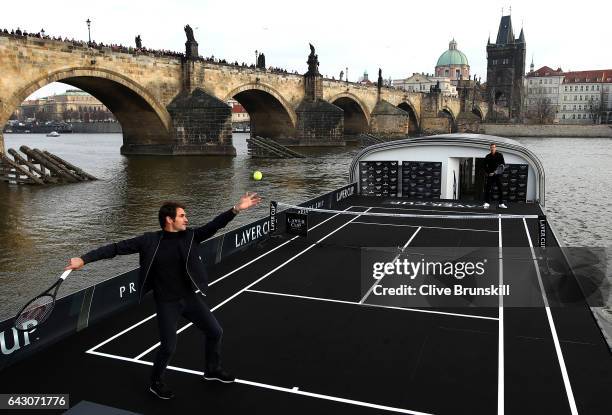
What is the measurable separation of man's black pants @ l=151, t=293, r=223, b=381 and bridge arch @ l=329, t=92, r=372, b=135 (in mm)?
68212

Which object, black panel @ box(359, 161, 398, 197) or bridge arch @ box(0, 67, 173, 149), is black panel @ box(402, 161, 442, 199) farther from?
bridge arch @ box(0, 67, 173, 149)

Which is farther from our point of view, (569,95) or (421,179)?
(569,95)

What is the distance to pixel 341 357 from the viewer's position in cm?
670

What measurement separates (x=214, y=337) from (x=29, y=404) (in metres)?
2.22

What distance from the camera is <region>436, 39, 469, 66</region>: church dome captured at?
628 feet

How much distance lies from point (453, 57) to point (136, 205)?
191m

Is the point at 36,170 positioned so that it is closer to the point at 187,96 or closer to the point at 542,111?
the point at 187,96

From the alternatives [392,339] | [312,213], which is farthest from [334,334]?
[312,213]

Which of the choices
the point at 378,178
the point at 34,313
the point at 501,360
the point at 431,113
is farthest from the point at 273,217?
the point at 431,113

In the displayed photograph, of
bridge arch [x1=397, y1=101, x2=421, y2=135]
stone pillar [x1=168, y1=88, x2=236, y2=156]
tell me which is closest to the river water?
stone pillar [x1=168, y1=88, x2=236, y2=156]

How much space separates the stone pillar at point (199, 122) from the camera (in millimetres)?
43719

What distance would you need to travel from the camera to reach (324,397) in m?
5.69

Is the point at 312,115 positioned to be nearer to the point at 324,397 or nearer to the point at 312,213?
the point at 312,213

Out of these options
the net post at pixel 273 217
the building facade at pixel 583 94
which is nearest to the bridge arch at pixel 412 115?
the building facade at pixel 583 94
